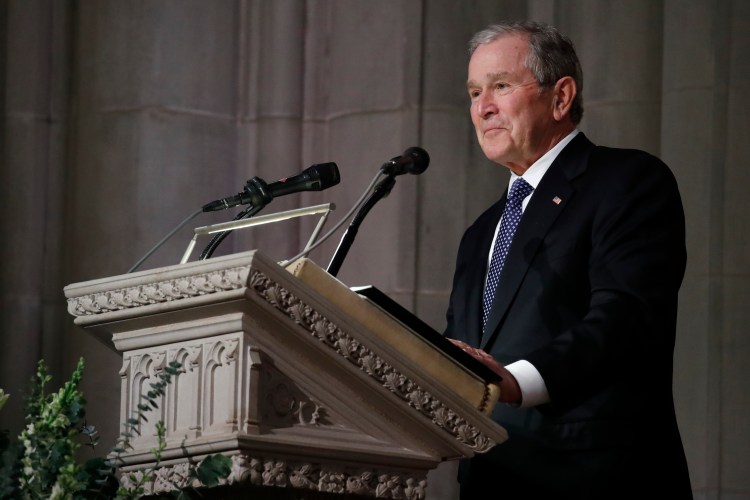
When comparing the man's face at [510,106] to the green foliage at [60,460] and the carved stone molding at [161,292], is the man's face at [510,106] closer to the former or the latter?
the carved stone molding at [161,292]

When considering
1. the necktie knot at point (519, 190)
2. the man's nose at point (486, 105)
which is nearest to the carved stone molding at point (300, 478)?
the necktie knot at point (519, 190)

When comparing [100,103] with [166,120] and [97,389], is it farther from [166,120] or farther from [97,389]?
[97,389]

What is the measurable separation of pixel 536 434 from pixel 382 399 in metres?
0.61

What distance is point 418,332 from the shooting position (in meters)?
3.09

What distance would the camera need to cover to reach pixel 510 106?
3.90 metres

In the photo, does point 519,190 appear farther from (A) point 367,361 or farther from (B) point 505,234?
(A) point 367,361

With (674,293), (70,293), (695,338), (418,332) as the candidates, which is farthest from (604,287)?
(695,338)

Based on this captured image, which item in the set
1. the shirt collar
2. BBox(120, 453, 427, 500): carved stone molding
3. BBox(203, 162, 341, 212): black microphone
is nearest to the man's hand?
BBox(120, 453, 427, 500): carved stone molding

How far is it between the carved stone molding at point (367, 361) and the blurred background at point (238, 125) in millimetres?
3040

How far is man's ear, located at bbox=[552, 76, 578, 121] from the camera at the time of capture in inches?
156

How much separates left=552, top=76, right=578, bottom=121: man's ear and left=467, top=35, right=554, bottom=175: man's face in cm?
2

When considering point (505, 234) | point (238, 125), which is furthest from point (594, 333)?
point (238, 125)

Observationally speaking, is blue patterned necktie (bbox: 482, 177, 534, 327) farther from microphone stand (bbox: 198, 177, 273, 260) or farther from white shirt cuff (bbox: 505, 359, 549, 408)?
microphone stand (bbox: 198, 177, 273, 260)

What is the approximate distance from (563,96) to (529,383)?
1.03m
